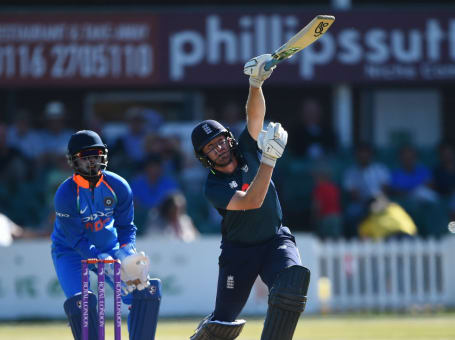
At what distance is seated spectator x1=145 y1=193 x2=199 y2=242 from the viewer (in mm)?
11961

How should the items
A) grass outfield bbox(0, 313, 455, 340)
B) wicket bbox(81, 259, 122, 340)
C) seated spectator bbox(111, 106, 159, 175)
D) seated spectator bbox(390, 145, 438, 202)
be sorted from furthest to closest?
seated spectator bbox(390, 145, 438, 202)
seated spectator bbox(111, 106, 159, 175)
grass outfield bbox(0, 313, 455, 340)
wicket bbox(81, 259, 122, 340)

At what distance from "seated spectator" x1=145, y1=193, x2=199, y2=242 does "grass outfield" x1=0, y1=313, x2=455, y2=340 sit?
111 centimetres

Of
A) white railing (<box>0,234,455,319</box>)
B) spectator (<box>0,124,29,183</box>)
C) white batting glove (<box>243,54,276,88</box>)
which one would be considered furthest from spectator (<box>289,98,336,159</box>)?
white batting glove (<box>243,54,276,88</box>)

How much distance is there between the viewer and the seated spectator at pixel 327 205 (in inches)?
504

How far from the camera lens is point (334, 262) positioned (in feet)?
40.0

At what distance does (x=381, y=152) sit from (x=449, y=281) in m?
2.78

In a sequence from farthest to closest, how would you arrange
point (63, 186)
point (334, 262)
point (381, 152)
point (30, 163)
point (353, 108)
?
point (353, 108)
point (381, 152)
point (30, 163)
point (334, 262)
point (63, 186)

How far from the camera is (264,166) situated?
650 centimetres

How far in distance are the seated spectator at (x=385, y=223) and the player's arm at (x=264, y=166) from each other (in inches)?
235

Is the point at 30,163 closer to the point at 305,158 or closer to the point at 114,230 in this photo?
the point at 305,158

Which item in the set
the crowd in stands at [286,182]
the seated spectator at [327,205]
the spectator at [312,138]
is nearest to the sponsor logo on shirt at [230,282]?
the crowd in stands at [286,182]

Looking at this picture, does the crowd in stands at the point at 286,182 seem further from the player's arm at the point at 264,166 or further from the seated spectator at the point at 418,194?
the player's arm at the point at 264,166

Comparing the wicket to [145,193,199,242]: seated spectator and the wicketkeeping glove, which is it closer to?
the wicketkeeping glove

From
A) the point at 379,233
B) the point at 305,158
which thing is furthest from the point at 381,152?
the point at 379,233
